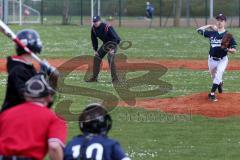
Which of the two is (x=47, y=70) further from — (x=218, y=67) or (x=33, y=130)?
(x=218, y=67)

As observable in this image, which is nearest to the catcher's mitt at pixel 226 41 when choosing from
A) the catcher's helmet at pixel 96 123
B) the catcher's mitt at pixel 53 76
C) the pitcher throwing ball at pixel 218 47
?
the pitcher throwing ball at pixel 218 47

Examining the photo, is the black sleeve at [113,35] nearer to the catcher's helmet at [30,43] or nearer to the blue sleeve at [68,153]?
the catcher's helmet at [30,43]

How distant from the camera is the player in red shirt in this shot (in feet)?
20.4

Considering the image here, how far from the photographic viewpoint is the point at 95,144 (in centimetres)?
624

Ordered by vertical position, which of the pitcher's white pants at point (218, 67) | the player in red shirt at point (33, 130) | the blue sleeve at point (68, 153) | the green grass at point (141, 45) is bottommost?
the green grass at point (141, 45)

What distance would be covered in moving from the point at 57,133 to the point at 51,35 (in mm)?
37943

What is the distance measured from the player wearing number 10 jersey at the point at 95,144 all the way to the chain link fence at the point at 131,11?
52605mm

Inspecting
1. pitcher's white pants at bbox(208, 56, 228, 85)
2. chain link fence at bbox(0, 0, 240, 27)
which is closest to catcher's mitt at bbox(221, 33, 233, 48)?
pitcher's white pants at bbox(208, 56, 228, 85)

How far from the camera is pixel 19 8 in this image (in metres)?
58.9

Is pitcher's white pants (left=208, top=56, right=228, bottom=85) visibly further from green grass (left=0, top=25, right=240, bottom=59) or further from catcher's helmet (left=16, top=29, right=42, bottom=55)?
green grass (left=0, top=25, right=240, bottom=59)

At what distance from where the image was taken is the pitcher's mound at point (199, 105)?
51.7ft

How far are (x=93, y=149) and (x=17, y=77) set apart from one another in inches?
62.6

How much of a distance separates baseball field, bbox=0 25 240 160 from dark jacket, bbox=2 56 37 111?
3895 mm

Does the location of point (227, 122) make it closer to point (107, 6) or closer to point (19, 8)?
point (19, 8)
